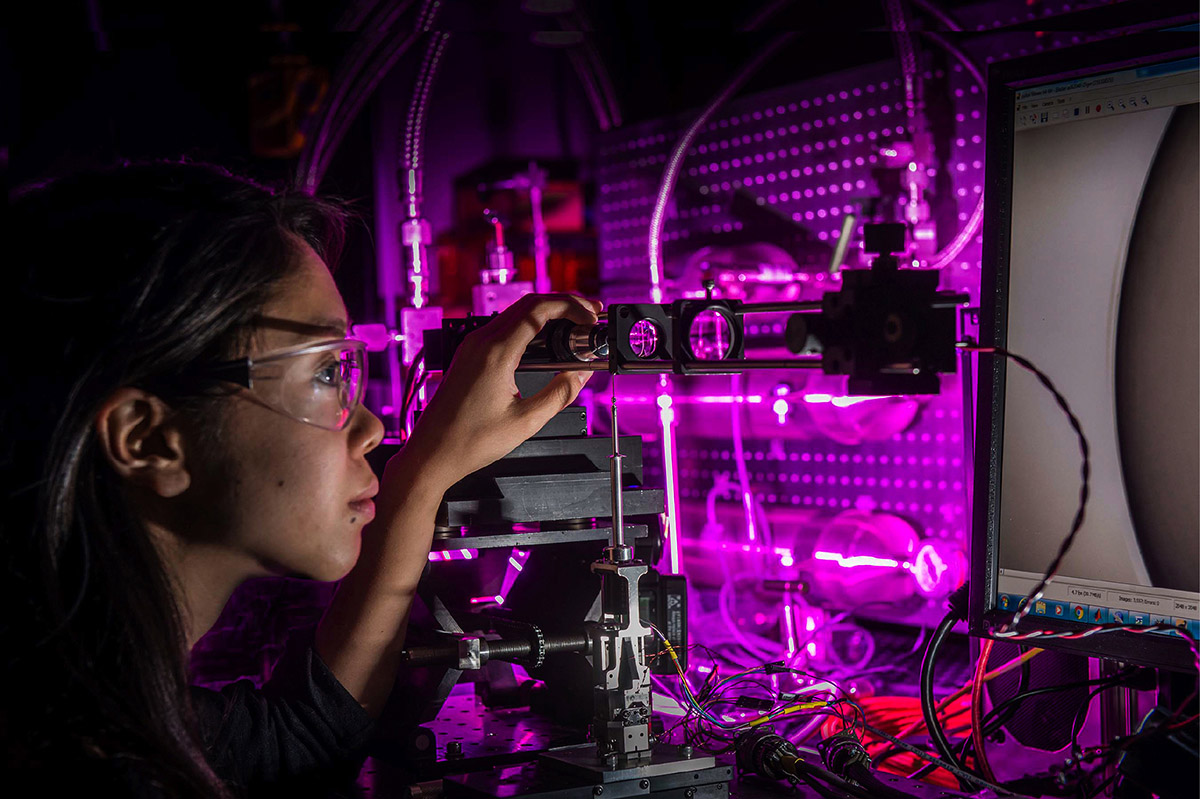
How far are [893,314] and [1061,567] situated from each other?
0.36 meters

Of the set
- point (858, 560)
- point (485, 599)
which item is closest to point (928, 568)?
point (858, 560)

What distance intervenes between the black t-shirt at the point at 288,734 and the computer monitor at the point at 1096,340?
62 cm

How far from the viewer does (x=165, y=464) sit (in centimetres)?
93

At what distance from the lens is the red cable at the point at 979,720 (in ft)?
3.48

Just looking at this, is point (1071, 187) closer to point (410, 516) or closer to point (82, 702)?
point (410, 516)

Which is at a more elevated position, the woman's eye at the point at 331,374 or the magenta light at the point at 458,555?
the woman's eye at the point at 331,374

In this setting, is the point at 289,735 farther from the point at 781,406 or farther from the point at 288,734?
the point at 781,406

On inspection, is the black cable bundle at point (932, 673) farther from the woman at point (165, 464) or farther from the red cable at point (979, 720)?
the woman at point (165, 464)

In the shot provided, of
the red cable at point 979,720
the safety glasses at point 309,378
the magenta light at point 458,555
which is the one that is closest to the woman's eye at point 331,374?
the safety glasses at point 309,378

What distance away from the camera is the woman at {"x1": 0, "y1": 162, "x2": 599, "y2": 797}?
33.7 inches

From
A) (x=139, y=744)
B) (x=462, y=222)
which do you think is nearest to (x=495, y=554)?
(x=139, y=744)

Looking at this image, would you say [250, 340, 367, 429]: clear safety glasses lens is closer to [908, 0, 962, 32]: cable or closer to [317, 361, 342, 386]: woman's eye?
[317, 361, 342, 386]: woman's eye

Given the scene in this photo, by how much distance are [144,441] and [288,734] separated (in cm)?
34

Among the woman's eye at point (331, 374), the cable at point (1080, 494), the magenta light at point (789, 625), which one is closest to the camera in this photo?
the cable at point (1080, 494)
